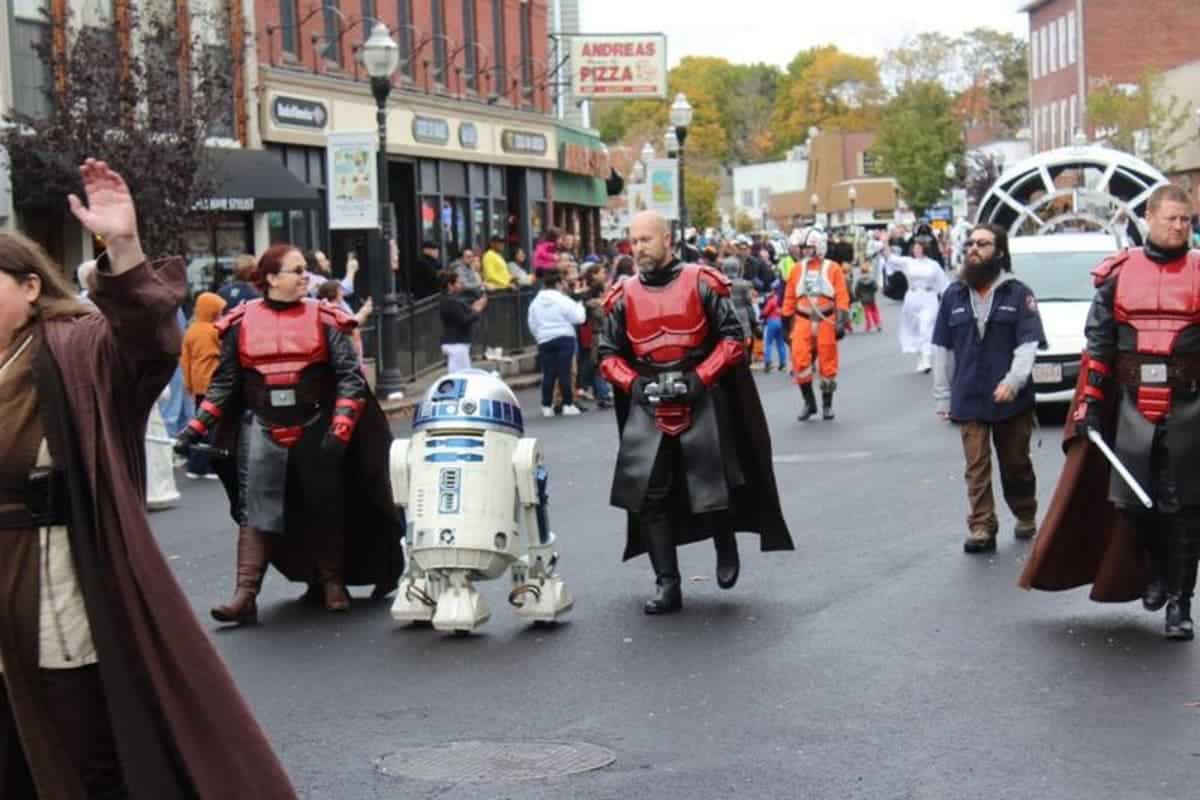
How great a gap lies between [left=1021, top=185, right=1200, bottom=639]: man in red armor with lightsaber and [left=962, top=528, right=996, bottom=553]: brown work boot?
2.17m

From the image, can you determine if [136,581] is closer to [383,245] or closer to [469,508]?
[469,508]

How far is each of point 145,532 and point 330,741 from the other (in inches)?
115

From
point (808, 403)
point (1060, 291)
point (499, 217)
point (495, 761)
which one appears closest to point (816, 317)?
point (808, 403)

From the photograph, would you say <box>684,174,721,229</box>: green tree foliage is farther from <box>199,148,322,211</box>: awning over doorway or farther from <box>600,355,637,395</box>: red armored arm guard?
<box>600,355,637,395</box>: red armored arm guard

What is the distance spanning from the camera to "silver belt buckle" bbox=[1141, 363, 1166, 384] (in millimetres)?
9242

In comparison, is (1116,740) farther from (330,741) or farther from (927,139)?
(927,139)

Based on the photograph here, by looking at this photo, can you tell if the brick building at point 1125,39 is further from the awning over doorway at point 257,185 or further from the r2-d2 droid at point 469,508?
the r2-d2 droid at point 469,508

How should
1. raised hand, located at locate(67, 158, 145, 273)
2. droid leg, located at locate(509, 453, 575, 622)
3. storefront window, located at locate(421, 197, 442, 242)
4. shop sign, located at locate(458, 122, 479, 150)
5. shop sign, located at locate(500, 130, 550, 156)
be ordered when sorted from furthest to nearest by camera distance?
shop sign, located at locate(500, 130, 550, 156) → shop sign, located at locate(458, 122, 479, 150) → storefront window, located at locate(421, 197, 442, 242) → droid leg, located at locate(509, 453, 575, 622) → raised hand, located at locate(67, 158, 145, 273)

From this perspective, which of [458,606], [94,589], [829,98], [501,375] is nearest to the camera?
[94,589]

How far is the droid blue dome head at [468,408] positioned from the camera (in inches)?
388

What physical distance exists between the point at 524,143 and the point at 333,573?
37708 millimetres

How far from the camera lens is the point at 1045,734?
7488mm

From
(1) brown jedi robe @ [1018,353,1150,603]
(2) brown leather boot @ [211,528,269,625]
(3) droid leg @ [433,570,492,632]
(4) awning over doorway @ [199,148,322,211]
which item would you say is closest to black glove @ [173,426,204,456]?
(2) brown leather boot @ [211,528,269,625]

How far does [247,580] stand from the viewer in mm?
10414
